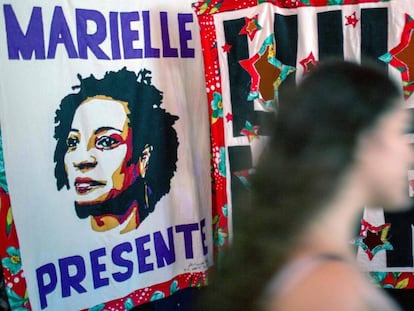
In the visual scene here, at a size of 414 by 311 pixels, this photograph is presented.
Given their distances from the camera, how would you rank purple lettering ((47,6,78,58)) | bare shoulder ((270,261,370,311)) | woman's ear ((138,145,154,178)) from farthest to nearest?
woman's ear ((138,145,154,178)) < purple lettering ((47,6,78,58)) < bare shoulder ((270,261,370,311))

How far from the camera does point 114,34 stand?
164 centimetres

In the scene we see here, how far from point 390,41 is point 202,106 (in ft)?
2.64

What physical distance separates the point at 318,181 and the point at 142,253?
4.01 ft

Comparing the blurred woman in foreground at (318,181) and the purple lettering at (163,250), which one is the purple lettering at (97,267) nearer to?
the purple lettering at (163,250)

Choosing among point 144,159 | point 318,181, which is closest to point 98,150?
point 144,159

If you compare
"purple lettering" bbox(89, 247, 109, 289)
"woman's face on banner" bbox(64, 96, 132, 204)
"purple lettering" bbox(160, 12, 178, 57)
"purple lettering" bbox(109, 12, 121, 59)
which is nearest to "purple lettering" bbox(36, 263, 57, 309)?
"purple lettering" bbox(89, 247, 109, 289)

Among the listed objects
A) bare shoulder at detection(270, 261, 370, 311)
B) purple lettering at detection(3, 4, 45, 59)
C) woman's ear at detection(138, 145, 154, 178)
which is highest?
purple lettering at detection(3, 4, 45, 59)

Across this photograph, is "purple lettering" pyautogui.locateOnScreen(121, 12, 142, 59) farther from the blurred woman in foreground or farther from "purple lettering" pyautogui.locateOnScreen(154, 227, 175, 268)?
the blurred woman in foreground

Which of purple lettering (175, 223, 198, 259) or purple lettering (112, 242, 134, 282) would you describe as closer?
purple lettering (112, 242, 134, 282)

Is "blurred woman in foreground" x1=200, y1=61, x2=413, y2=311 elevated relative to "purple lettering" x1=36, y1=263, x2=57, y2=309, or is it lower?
elevated

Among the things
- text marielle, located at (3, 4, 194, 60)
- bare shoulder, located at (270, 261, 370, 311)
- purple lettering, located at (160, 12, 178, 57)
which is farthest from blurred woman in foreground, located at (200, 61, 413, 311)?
purple lettering, located at (160, 12, 178, 57)

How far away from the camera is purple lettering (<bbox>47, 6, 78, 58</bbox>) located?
4.88ft

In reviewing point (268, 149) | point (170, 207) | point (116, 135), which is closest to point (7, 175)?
point (116, 135)

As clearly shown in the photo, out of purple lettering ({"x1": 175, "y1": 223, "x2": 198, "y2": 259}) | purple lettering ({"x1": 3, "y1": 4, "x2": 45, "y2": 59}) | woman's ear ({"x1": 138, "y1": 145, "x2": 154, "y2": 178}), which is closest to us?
purple lettering ({"x1": 3, "y1": 4, "x2": 45, "y2": 59})
